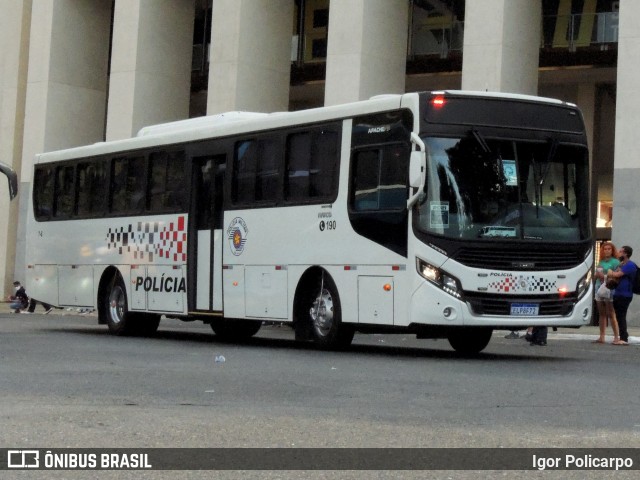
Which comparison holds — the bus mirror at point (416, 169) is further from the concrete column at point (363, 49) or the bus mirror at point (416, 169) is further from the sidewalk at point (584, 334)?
the concrete column at point (363, 49)

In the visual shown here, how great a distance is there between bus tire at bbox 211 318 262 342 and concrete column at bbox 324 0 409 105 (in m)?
11.0

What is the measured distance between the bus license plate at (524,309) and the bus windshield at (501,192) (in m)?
0.80

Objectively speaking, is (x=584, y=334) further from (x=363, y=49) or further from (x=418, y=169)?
(x=418, y=169)

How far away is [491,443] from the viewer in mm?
8891

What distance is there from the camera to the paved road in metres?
8.99

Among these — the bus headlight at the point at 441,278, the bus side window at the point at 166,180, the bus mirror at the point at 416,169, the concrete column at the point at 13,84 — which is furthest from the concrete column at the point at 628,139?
the concrete column at the point at 13,84

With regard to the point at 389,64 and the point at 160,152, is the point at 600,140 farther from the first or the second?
the point at 160,152

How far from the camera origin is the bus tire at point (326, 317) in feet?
60.4

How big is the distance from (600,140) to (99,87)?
14943 millimetres

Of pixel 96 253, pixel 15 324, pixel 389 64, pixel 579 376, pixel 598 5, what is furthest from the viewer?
pixel 598 5

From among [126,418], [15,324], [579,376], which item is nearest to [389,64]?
[15,324]

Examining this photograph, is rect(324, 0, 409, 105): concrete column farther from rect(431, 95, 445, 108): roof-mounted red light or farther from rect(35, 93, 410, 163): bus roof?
rect(431, 95, 445, 108): roof-mounted red light

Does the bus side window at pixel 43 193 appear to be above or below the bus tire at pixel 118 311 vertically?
above

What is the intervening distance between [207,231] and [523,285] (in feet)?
19.1
